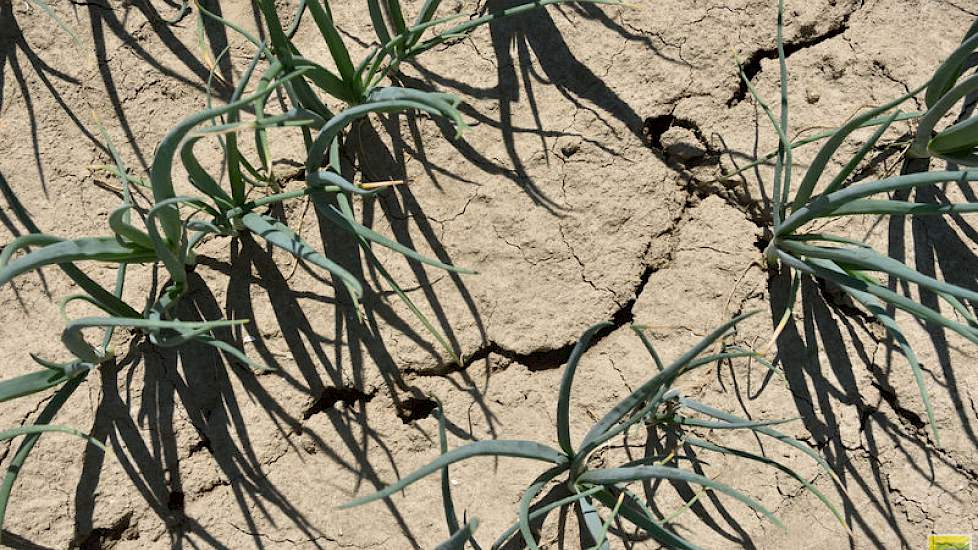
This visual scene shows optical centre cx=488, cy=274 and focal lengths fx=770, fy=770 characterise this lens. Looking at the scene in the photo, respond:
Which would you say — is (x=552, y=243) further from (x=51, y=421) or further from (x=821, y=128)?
(x=51, y=421)

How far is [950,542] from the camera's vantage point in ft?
5.14

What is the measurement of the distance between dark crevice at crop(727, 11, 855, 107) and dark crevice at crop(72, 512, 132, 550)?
5.10 ft

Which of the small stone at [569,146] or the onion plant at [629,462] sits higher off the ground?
the small stone at [569,146]

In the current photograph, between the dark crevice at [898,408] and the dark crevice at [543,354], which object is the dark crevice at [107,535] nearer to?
the dark crevice at [543,354]

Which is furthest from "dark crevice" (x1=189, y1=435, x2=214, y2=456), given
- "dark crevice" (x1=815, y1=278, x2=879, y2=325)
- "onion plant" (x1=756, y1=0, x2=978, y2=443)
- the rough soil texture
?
"dark crevice" (x1=815, y1=278, x2=879, y2=325)

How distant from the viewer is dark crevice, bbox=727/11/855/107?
1.72 m

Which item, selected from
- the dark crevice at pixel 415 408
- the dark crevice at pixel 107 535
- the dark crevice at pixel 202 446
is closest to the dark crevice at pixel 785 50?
the dark crevice at pixel 415 408

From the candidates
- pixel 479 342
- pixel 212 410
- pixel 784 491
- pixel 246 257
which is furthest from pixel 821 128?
pixel 212 410

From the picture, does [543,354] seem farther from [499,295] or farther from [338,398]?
[338,398]

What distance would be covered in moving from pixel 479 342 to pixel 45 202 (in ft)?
3.15

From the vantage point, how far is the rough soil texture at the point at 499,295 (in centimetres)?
154

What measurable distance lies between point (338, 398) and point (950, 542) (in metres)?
1.28

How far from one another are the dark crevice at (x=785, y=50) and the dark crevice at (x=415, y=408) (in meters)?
0.95

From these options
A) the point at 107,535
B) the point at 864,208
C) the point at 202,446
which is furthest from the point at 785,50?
the point at 107,535
